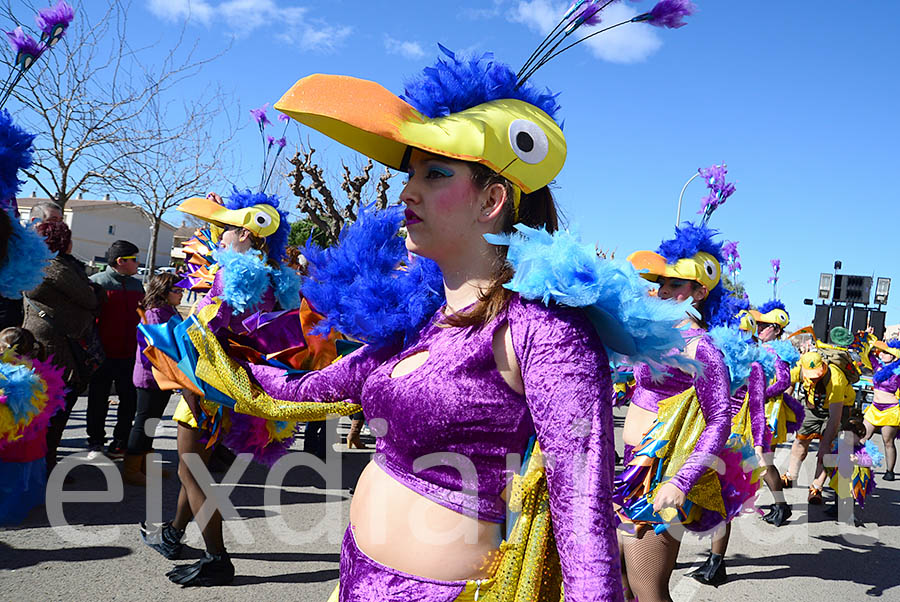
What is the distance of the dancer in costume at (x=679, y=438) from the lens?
2768 mm

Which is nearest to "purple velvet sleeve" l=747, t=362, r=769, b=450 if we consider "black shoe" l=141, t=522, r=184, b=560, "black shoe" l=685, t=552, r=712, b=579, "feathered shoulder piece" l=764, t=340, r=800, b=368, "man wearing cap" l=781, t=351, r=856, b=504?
"black shoe" l=685, t=552, r=712, b=579

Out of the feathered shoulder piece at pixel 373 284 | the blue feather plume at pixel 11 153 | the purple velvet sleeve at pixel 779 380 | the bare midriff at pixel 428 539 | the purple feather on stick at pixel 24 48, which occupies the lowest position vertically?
the purple velvet sleeve at pixel 779 380

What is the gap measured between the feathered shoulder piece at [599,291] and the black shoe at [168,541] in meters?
3.54

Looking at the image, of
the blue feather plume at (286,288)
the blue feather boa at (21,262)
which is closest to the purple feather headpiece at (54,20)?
the blue feather boa at (21,262)

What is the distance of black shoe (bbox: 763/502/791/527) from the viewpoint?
633cm

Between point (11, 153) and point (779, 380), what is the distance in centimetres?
689

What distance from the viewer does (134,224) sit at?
2365 inches

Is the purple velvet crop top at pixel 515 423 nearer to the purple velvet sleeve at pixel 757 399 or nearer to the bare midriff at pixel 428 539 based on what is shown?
the bare midriff at pixel 428 539

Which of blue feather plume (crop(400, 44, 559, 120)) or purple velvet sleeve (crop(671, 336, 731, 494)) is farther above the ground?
blue feather plume (crop(400, 44, 559, 120))

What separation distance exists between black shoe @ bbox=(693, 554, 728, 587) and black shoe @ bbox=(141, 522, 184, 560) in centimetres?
345

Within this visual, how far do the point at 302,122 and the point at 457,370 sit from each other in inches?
25.1

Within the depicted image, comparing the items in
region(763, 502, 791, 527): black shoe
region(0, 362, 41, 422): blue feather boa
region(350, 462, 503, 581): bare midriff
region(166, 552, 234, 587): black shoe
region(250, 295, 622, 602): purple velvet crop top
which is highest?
region(250, 295, 622, 602): purple velvet crop top

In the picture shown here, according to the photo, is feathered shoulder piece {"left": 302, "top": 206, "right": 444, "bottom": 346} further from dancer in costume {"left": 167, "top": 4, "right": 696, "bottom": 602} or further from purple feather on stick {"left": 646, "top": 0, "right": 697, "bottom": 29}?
purple feather on stick {"left": 646, "top": 0, "right": 697, "bottom": 29}


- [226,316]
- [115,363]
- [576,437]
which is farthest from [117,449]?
[576,437]
